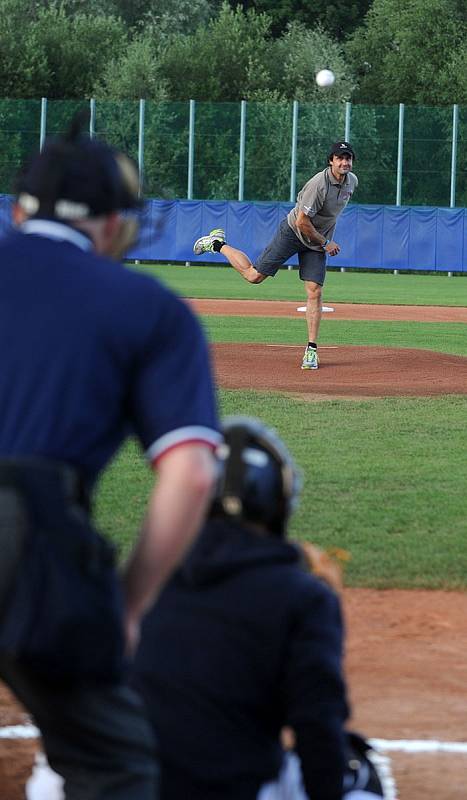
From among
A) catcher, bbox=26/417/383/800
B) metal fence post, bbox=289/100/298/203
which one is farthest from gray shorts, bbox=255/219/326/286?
metal fence post, bbox=289/100/298/203

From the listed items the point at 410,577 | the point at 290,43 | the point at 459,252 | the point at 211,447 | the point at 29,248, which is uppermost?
the point at 290,43

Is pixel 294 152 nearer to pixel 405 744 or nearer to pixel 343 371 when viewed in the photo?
pixel 343 371

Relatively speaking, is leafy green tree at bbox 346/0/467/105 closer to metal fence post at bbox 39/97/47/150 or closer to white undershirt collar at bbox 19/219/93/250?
metal fence post at bbox 39/97/47/150

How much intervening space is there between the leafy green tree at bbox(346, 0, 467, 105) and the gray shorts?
143 feet

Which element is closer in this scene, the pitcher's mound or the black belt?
the black belt

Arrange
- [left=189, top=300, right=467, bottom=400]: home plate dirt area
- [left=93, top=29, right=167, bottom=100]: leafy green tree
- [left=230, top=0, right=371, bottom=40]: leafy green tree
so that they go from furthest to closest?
[left=230, top=0, right=371, bottom=40]: leafy green tree
[left=93, top=29, right=167, bottom=100]: leafy green tree
[left=189, top=300, right=467, bottom=400]: home plate dirt area

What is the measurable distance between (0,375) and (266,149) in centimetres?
4340

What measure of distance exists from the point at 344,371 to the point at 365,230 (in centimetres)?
2765

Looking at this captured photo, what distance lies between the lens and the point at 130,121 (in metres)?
45.4

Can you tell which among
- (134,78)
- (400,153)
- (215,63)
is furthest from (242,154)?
(215,63)

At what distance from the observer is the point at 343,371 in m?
14.3

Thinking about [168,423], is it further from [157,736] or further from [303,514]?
[303,514]

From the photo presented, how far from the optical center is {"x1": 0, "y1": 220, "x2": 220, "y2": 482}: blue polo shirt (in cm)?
234

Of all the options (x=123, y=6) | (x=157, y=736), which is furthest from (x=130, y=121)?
(x=157, y=736)
